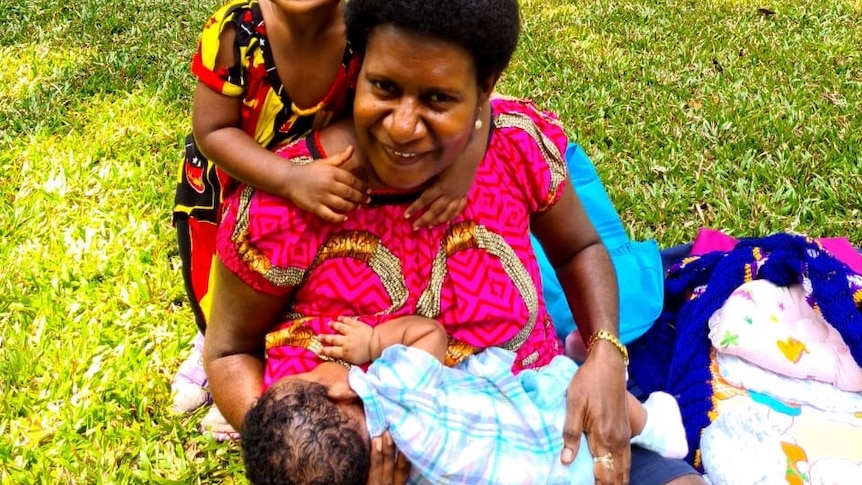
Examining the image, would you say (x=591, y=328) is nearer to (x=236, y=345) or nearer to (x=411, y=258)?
(x=411, y=258)

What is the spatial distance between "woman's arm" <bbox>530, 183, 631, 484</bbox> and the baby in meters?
0.06

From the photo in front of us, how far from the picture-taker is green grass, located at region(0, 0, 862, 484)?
2924 mm

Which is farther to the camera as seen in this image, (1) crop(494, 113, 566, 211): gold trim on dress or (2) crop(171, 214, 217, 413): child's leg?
(2) crop(171, 214, 217, 413): child's leg

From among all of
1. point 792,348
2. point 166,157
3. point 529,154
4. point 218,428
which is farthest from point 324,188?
point 166,157

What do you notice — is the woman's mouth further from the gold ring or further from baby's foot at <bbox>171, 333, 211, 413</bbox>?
baby's foot at <bbox>171, 333, 211, 413</bbox>

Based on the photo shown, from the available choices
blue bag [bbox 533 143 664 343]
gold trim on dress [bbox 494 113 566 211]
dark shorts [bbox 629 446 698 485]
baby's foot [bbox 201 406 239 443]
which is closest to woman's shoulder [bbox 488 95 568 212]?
gold trim on dress [bbox 494 113 566 211]

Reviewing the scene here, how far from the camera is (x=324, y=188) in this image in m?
1.87

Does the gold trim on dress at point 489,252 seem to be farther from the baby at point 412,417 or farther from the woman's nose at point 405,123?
the woman's nose at point 405,123

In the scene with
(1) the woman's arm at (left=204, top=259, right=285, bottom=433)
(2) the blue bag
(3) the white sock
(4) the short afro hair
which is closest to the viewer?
(4) the short afro hair

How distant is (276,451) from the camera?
1837 millimetres

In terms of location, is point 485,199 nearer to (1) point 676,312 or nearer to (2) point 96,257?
(1) point 676,312

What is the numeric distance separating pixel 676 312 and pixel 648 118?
176cm

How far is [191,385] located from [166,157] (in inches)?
69.0

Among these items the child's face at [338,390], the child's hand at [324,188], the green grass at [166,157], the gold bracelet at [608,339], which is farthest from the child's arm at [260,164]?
the green grass at [166,157]
